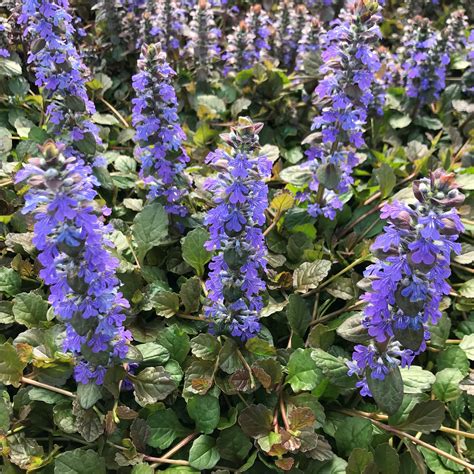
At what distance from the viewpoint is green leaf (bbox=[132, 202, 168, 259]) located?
365 cm

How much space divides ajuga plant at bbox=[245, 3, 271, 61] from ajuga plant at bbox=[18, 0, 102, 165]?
6.99 ft

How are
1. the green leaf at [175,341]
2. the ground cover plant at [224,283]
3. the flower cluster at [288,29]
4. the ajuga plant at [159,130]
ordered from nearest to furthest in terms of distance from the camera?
the ground cover plant at [224,283], the green leaf at [175,341], the ajuga plant at [159,130], the flower cluster at [288,29]

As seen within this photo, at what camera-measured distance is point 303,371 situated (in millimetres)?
3180

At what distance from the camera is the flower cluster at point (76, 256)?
2146 mm

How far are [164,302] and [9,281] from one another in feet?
3.56

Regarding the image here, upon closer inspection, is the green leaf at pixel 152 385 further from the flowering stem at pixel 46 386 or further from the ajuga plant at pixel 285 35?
the ajuga plant at pixel 285 35

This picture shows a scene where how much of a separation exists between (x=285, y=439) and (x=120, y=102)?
12.5 feet

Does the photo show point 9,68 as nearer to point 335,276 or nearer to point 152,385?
point 152,385

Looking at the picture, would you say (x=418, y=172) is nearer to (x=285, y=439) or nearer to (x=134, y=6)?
(x=285, y=439)

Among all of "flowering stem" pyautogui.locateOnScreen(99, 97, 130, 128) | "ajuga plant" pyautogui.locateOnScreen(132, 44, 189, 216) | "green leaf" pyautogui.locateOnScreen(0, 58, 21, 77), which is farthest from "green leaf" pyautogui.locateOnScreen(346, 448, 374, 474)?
"green leaf" pyautogui.locateOnScreen(0, 58, 21, 77)

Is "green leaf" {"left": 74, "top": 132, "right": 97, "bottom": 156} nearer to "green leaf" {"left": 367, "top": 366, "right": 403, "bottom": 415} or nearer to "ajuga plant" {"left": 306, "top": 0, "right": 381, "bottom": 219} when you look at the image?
"ajuga plant" {"left": 306, "top": 0, "right": 381, "bottom": 219}

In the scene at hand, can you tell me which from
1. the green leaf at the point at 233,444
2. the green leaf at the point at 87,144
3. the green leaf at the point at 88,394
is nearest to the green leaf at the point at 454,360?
the green leaf at the point at 233,444

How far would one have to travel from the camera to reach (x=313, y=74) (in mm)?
4957

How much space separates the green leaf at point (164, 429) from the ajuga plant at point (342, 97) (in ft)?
6.10
